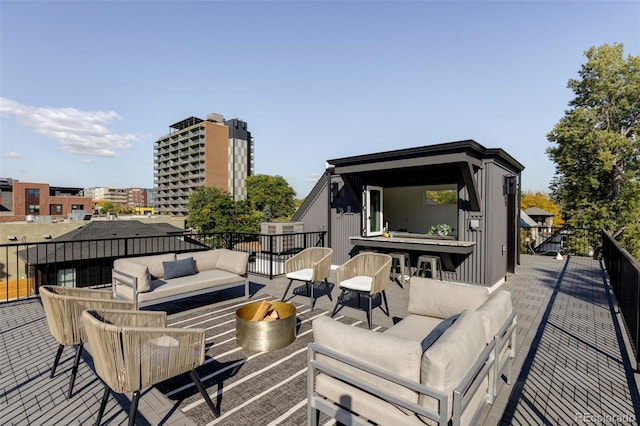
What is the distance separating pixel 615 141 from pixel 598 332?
14494mm

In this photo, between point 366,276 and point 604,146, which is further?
point 604,146

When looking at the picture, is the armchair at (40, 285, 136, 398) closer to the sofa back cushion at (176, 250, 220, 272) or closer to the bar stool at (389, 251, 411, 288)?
the sofa back cushion at (176, 250, 220, 272)

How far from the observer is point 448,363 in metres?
1.58

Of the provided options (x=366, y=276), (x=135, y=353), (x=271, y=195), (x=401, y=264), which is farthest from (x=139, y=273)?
(x=271, y=195)

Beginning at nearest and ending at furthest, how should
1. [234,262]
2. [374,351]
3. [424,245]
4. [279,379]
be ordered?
[374,351] → [279,379] → [234,262] → [424,245]

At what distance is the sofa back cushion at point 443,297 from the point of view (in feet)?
9.92

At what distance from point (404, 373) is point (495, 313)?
125 centimetres

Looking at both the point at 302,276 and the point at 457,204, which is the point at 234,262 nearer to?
the point at 302,276

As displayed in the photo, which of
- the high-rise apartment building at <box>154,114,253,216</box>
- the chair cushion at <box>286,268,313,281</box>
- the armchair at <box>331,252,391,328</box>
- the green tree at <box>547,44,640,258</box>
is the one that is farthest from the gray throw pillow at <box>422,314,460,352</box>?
the high-rise apartment building at <box>154,114,253,216</box>

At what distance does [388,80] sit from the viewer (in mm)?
10539

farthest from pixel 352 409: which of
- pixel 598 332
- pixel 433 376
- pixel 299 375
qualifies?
pixel 598 332

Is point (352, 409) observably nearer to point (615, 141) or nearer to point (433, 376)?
point (433, 376)

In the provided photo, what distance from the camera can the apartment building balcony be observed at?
2.31 meters

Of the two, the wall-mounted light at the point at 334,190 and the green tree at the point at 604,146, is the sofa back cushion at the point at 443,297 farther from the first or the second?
the green tree at the point at 604,146
